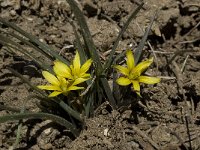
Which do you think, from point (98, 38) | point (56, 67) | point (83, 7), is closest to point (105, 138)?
point (56, 67)

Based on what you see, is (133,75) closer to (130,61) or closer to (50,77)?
(130,61)

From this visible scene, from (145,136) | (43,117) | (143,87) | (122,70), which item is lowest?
(145,136)

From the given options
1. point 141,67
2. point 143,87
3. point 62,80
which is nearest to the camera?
point 62,80

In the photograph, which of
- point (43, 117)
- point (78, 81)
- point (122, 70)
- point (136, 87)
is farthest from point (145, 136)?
point (43, 117)

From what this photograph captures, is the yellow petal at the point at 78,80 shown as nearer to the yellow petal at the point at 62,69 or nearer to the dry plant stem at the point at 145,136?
the yellow petal at the point at 62,69

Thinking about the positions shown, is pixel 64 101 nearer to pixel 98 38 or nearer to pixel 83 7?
pixel 98 38

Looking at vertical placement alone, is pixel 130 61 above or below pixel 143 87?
above

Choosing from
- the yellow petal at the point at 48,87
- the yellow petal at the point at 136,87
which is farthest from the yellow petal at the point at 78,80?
the yellow petal at the point at 136,87
